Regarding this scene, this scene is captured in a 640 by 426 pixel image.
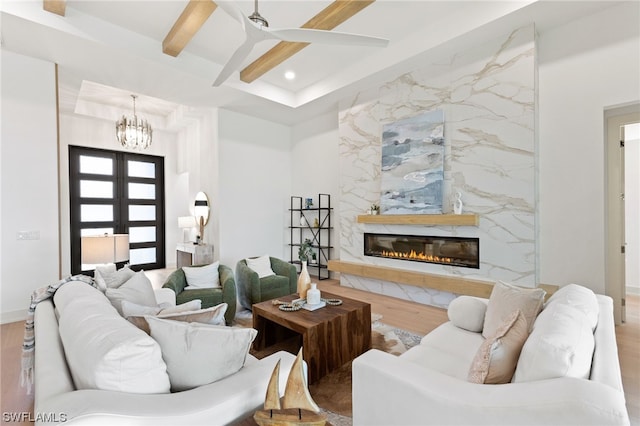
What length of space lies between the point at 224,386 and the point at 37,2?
4.18m

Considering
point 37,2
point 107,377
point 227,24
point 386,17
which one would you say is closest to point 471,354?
point 107,377

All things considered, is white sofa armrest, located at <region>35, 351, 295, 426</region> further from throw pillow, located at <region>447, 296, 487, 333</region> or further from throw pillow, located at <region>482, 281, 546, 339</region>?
throw pillow, located at <region>447, 296, 487, 333</region>

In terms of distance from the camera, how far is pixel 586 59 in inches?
125

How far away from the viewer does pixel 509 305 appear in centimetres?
192

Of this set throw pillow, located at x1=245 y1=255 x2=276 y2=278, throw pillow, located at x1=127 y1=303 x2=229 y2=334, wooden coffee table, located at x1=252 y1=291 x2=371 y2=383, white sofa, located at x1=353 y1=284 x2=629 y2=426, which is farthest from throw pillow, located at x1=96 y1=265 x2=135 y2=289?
white sofa, located at x1=353 y1=284 x2=629 y2=426

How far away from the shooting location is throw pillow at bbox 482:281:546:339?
1829 mm

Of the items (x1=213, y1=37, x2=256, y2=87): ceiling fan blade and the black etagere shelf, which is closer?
(x1=213, y1=37, x2=256, y2=87): ceiling fan blade

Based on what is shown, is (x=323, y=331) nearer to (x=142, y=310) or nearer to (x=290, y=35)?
(x=142, y=310)

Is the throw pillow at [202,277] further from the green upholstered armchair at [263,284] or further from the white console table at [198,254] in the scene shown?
the white console table at [198,254]

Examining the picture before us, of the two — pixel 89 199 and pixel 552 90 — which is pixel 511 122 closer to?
pixel 552 90

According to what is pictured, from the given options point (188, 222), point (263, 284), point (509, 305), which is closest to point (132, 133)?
point (188, 222)

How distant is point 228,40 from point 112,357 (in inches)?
156

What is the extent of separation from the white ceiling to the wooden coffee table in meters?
3.16

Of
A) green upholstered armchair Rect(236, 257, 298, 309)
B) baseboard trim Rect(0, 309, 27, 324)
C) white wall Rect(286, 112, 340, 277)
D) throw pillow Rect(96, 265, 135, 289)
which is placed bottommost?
baseboard trim Rect(0, 309, 27, 324)
